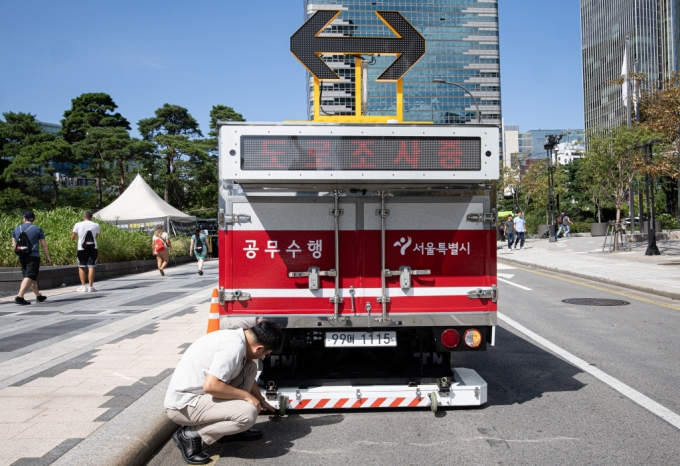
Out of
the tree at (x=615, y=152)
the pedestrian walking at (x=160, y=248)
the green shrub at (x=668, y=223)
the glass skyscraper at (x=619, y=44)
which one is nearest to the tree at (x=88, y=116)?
the pedestrian walking at (x=160, y=248)

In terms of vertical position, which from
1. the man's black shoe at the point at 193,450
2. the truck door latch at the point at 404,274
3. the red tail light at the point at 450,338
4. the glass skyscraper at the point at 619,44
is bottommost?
the man's black shoe at the point at 193,450

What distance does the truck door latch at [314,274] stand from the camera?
498 centimetres

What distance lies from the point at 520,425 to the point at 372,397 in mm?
1199

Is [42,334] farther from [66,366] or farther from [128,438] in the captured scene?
[128,438]

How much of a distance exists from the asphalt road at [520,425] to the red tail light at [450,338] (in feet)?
2.06

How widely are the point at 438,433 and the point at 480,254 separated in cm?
146

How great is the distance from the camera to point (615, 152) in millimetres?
28500

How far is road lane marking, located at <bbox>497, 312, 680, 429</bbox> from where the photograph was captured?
5148 mm

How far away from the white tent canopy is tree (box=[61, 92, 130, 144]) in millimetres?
25742

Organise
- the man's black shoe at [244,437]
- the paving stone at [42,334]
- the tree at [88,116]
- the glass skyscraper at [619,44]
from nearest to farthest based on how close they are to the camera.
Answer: the man's black shoe at [244,437] → the paving stone at [42,334] → the tree at [88,116] → the glass skyscraper at [619,44]

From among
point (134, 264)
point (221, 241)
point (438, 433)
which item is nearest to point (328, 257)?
point (221, 241)

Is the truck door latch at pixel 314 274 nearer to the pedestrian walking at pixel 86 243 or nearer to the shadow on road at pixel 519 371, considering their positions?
the shadow on road at pixel 519 371

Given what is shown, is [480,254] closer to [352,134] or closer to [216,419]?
[352,134]

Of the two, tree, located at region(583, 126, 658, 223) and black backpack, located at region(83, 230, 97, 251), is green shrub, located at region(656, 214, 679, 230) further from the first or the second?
black backpack, located at region(83, 230, 97, 251)
